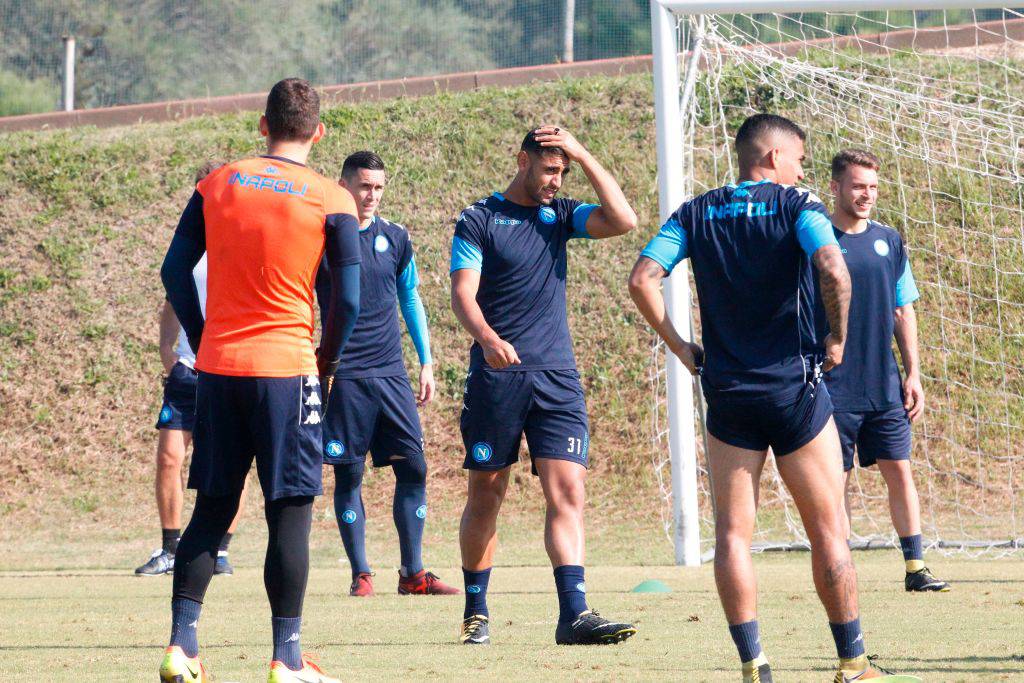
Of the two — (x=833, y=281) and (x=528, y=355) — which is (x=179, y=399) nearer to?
(x=528, y=355)

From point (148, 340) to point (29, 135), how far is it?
4839 millimetres

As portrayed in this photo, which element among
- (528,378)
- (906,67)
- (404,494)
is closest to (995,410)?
(906,67)

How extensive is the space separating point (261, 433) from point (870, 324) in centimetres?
409

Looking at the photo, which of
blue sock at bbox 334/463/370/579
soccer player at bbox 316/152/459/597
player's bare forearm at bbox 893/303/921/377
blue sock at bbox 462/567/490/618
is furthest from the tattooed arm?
blue sock at bbox 334/463/370/579

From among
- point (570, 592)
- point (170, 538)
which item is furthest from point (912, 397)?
point (170, 538)

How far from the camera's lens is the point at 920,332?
11969 mm

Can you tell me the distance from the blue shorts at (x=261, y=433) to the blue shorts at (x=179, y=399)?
4.21 metres

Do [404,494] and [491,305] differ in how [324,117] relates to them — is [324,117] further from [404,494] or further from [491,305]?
[491,305]

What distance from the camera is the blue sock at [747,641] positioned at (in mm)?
4074

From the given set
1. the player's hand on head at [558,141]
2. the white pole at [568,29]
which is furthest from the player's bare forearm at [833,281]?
the white pole at [568,29]

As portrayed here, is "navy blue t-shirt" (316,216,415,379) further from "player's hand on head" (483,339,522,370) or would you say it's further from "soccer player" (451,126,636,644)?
"player's hand on head" (483,339,522,370)

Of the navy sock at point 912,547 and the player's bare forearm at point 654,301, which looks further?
the navy sock at point 912,547

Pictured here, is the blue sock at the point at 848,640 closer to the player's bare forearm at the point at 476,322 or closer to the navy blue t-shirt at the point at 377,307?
the player's bare forearm at the point at 476,322

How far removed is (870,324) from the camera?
709 cm
